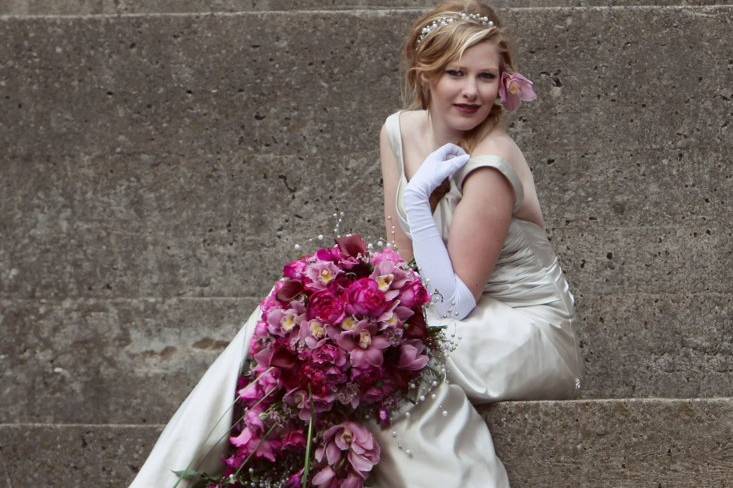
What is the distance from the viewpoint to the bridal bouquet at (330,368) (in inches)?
129

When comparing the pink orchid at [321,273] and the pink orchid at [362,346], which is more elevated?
the pink orchid at [321,273]

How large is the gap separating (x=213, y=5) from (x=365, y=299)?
Result: 262cm

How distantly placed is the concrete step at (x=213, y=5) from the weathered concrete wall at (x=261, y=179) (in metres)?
0.35

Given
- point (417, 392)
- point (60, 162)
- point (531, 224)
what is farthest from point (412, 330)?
point (60, 162)

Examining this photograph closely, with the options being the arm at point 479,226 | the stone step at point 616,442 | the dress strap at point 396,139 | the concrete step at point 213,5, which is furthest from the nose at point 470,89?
the concrete step at point 213,5

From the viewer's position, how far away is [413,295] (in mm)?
3344

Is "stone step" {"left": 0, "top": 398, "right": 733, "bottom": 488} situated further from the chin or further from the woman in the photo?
the chin

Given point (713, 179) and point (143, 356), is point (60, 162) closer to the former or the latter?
point (143, 356)

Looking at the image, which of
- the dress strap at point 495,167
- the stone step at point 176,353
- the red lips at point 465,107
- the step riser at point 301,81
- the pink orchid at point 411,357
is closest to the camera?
the pink orchid at point 411,357

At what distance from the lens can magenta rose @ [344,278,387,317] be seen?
3.26 m

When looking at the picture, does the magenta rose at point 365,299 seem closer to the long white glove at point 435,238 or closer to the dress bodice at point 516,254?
the long white glove at point 435,238

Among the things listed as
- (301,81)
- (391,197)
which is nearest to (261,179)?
(301,81)

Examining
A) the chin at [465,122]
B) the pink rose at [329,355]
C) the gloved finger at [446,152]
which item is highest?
the chin at [465,122]

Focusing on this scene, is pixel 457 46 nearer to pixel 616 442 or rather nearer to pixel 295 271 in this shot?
pixel 295 271
